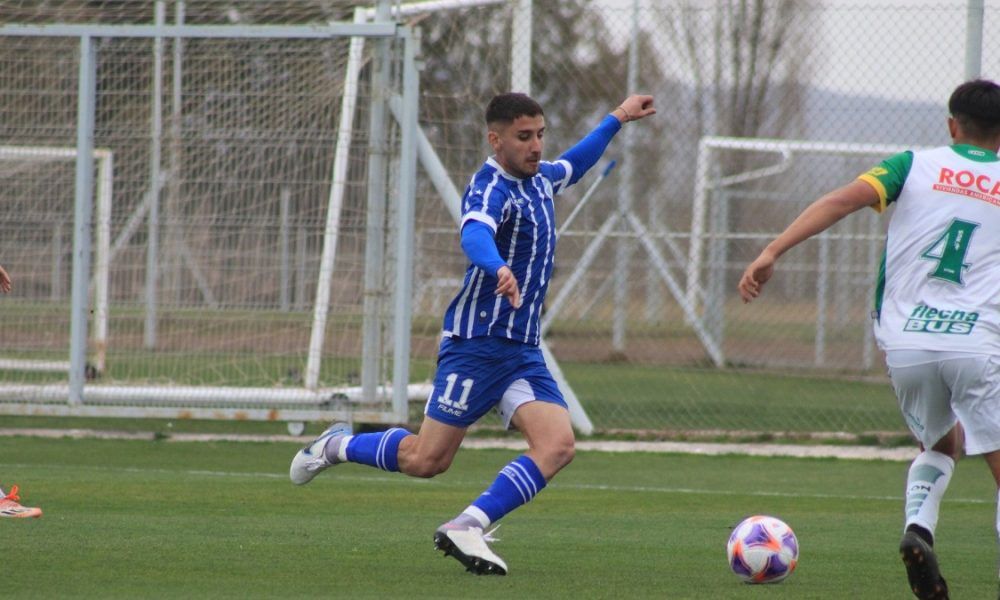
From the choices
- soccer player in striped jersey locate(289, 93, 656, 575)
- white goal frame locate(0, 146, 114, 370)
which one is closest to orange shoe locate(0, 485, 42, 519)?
soccer player in striped jersey locate(289, 93, 656, 575)

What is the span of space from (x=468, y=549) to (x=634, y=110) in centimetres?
246

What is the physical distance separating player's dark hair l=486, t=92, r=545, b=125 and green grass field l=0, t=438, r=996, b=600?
6.06 ft

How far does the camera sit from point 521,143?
6039 millimetres

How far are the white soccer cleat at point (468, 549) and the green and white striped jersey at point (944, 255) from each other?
1.71 m

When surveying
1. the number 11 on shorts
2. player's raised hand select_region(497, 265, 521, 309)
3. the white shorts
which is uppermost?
player's raised hand select_region(497, 265, 521, 309)

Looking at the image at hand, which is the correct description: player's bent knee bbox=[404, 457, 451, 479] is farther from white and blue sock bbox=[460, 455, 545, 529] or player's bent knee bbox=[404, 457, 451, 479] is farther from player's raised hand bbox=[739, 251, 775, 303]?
player's raised hand bbox=[739, 251, 775, 303]

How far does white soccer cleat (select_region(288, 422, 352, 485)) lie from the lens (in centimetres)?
666

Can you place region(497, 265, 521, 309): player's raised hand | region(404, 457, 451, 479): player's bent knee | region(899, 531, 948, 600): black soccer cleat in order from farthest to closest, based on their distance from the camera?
1. region(404, 457, 451, 479): player's bent knee
2. region(497, 265, 521, 309): player's raised hand
3. region(899, 531, 948, 600): black soccer cleat

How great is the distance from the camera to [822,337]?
17812 mm

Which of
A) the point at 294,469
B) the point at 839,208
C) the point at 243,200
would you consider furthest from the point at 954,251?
the point at 243,200

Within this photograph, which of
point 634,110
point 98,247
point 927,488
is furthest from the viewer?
point 98,247

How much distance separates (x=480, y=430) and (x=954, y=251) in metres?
7.38

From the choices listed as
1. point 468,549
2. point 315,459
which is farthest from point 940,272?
point 315,459

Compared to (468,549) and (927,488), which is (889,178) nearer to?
(927,488)
